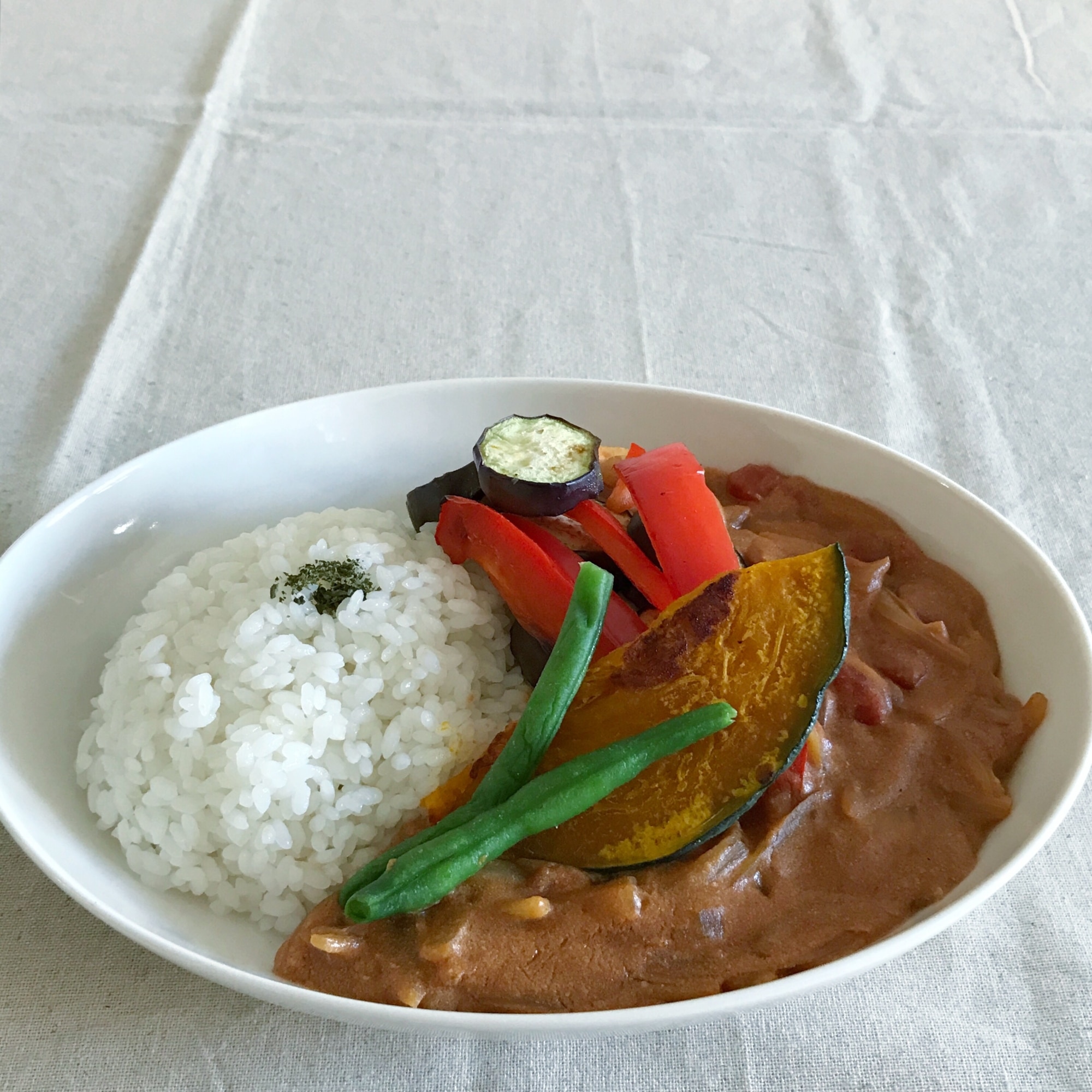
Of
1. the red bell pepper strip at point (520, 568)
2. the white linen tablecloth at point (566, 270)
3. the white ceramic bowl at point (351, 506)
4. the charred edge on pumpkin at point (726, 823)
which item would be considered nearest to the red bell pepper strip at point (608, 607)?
the red bell pepper strip at point (520, 568)

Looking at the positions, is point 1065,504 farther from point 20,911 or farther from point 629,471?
point 20,911

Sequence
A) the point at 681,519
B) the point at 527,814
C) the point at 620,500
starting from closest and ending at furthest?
the point at 527,814
the point at 681,519
the point at 620,500

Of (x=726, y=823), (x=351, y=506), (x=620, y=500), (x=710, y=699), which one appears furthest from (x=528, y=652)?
(x=351, y=506)

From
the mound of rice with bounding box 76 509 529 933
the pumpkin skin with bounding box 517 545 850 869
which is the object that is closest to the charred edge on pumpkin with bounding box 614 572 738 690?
the pumpkin skin with bounding box 517 545 850 869

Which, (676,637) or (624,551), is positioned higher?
(676,637)

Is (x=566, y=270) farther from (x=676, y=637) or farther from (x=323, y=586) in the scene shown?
(x=676, y=637)

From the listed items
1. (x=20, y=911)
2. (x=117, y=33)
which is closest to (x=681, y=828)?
(x=20, y=911)

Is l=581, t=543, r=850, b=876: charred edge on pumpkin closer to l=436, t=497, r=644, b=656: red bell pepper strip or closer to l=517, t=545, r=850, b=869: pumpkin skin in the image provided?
l=517, t=545, r=850, b=869: pumpkin skin
